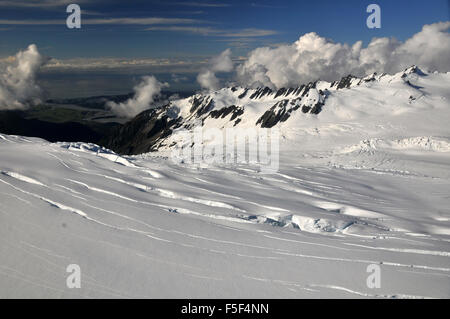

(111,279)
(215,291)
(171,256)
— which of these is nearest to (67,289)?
(111,279)

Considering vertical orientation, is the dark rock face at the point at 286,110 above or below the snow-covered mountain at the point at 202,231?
above

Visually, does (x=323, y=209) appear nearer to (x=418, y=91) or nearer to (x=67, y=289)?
(x=67, y=289)

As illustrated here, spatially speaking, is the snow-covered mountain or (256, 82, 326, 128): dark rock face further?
Answer: (256, 82, 326, 128): dark rock face

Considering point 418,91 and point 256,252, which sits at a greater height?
point 418,91

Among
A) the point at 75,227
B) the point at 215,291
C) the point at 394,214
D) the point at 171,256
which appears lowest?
the point at 215,291

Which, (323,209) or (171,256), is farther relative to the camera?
(323,209)

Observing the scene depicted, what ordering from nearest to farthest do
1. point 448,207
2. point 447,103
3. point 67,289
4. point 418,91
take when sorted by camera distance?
point 67,289
point 448,207
point 447,103
point 418,91

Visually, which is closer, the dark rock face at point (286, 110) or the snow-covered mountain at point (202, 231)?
the snow-covered mountain at point (202, 231)

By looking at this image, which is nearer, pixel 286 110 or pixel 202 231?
pixel 202 231

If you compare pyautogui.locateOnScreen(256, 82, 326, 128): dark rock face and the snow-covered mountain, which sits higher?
pyautogui.locateOnScreen(256, 82, 326, 128): dark rock face

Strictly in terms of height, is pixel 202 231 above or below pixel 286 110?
below

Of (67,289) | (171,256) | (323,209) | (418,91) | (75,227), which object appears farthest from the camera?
(418,91)
